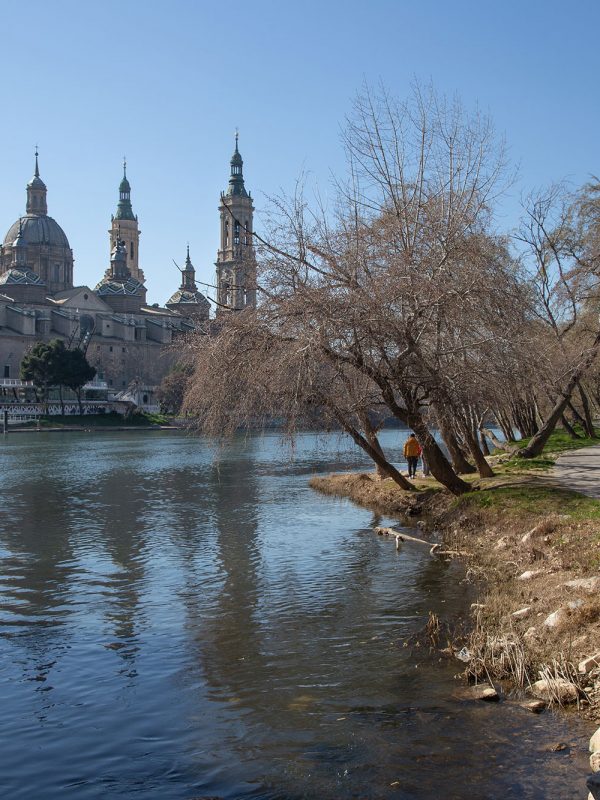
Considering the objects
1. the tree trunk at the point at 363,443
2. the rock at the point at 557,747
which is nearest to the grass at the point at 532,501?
the tree trunk at the point at 363,443

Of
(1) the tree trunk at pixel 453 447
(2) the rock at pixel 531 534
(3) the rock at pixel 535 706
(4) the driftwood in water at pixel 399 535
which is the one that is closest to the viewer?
(3) the rock at pixel 535 706

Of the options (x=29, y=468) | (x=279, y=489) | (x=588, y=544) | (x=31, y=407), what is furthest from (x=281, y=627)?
(x=31, y=407)

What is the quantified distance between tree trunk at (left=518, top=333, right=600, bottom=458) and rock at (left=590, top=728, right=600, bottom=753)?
15.8m

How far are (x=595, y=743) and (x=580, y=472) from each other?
15.8 metres

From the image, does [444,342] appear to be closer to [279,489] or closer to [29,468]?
[279,489]

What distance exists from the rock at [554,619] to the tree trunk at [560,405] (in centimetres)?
1298

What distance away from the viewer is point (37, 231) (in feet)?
474

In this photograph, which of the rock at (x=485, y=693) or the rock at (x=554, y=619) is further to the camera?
the rock at (x=554, y=619)

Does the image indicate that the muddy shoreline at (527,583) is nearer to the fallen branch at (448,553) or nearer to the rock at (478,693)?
the fallen branch at (448,553)

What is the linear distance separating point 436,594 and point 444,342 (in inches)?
255

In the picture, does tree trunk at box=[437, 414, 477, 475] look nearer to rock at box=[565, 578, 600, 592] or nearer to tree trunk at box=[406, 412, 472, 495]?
tree trunk at box=[406, 412, 472, 495]

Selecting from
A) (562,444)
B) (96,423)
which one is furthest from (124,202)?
(562,444)

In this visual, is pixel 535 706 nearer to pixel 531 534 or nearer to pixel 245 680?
pixel 245 680

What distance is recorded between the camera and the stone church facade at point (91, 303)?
121938 mm
